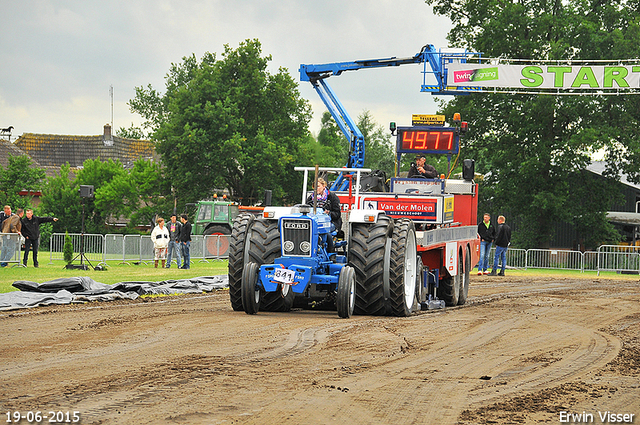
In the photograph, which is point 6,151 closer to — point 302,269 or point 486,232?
point 486,232

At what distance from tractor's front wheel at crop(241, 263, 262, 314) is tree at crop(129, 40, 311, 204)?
33393 mm

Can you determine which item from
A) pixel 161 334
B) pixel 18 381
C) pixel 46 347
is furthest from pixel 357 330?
pixel 18 381

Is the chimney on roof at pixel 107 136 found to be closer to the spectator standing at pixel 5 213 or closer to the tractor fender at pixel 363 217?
the spectator standing at pixel 5 213

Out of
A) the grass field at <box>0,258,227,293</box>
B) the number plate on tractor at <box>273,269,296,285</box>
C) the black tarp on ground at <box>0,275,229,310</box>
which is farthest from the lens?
the grass field at <box>0,258,227,293</box>

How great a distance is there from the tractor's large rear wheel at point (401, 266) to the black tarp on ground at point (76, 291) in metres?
5.51

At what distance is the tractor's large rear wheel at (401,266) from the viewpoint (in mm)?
11828

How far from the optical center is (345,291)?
1130cm

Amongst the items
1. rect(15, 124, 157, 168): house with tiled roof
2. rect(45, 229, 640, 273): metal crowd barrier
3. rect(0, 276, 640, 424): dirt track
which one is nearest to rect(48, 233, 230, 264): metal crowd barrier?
rect(45, 229, 640, 273): metal crowd barrier

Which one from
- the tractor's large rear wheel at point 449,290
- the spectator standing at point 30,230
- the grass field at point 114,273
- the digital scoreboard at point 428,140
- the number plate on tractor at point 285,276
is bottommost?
the grass field at point 114,273

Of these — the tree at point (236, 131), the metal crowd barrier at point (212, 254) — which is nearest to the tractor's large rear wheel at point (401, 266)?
the metal crowd barrier at point (212, 254)

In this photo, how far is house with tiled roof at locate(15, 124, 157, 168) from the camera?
64.7 meters

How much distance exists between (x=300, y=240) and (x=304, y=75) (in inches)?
470

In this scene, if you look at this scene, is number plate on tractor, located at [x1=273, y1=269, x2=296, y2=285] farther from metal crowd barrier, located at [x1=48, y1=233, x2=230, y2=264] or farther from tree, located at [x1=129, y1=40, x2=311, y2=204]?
tree, located at [x1=129, y1=40, x2=311, y2=204]

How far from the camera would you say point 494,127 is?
132ft
